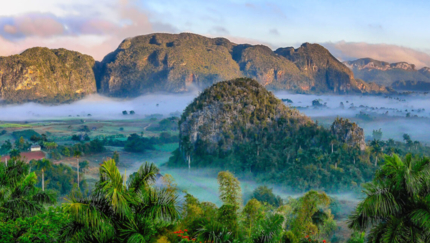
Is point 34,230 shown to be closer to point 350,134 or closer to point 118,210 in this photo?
point 118,210

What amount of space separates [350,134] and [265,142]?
14849 millimetres

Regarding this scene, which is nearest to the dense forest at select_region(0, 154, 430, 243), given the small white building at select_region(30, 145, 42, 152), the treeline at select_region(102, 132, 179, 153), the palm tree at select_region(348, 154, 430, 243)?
the palm tree at select_region(348, 154, 430, 243)

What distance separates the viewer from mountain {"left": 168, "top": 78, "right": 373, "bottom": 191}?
174 ft

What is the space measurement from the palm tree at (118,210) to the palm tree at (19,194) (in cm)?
514

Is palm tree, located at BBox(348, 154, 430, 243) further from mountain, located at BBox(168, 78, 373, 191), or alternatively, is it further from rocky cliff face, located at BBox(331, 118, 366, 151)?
rocky cliff face, located at BBox(331, 118, 366, 151)

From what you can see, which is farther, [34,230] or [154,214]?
[34,230]

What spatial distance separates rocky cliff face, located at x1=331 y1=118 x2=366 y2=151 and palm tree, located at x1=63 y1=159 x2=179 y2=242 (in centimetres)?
5469

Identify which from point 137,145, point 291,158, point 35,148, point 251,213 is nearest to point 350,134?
point 291,158

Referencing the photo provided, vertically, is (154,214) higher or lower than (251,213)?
higher

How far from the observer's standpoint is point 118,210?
7.39 m

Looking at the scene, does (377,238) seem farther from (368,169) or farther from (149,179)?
(368,169)

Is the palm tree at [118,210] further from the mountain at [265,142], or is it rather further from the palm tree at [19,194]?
the mountain at [265,142]

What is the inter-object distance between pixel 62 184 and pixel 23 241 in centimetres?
4317

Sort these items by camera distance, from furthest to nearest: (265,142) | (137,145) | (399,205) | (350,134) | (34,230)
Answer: (137,145), (265,142), (350,134), (399,205), (34,230)
